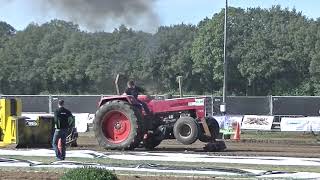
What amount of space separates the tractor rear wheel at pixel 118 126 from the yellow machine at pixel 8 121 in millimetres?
2955

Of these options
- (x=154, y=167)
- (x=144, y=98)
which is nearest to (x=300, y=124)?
(x=144, y=98)

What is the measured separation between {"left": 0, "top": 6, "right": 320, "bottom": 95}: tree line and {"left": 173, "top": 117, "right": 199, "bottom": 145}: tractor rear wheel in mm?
46251

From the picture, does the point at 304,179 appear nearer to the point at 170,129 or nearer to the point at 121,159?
the point at 121,159

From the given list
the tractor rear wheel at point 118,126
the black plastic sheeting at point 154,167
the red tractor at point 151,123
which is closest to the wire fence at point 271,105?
the red tractor at point 151,123

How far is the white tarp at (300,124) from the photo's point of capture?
32.8 meters

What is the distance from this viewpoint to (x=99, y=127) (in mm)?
20688

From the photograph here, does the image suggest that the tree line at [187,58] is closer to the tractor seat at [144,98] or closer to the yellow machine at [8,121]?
the yellow machine at [8,121]

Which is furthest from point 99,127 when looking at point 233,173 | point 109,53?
point 109,53

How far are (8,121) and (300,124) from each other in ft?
53.5

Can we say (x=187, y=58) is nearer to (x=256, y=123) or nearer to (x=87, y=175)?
(x=256, y=123)

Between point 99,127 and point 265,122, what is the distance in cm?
1585

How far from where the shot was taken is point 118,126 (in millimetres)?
20500

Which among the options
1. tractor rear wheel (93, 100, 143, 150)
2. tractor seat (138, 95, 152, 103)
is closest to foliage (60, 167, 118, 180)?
tractor rear wheel (93, 100, 143, 150)

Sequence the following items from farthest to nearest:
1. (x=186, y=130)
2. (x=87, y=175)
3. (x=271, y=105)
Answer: (x=271, y=105) < (x=186, y=130) < (x=87, y=175)
